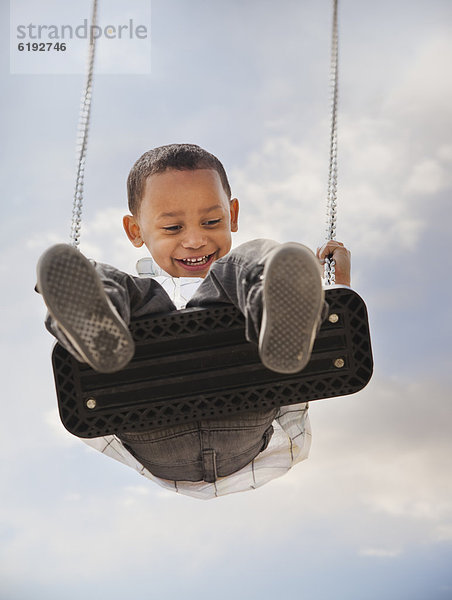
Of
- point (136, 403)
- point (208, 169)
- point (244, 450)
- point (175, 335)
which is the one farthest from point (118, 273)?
point (208, 169)

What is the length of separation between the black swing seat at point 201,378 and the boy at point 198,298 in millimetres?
132

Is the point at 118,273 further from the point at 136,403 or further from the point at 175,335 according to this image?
the point at 136,403

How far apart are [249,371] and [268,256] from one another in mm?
395

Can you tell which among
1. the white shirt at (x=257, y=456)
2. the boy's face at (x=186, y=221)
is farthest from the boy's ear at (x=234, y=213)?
the white shirt at (x=257, y=456)

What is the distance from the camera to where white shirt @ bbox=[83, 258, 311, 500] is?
2.52 meters

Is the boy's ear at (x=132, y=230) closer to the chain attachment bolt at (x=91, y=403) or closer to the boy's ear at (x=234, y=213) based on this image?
the boy's ear at (x=234, y=213)

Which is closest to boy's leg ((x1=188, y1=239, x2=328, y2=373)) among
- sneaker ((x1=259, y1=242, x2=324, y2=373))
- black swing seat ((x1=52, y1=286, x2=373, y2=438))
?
sneaker ((x1=259, y1=242, x2=324, y2=373))

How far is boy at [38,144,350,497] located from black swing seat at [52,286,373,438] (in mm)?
132

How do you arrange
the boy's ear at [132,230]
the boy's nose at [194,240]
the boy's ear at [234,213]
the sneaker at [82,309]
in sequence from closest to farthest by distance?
the sneaker at [82,309] → the boy's nose at [194,240] → the boy's ear at [132,230] → the boy's ear at [234,213]

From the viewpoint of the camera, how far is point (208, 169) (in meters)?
2.96

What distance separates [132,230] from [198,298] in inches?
43.1

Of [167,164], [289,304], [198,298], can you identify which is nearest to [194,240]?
[167,164]

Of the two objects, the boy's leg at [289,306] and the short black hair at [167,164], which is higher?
the short black hair at [167,164]

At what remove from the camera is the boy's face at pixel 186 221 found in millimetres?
2855
